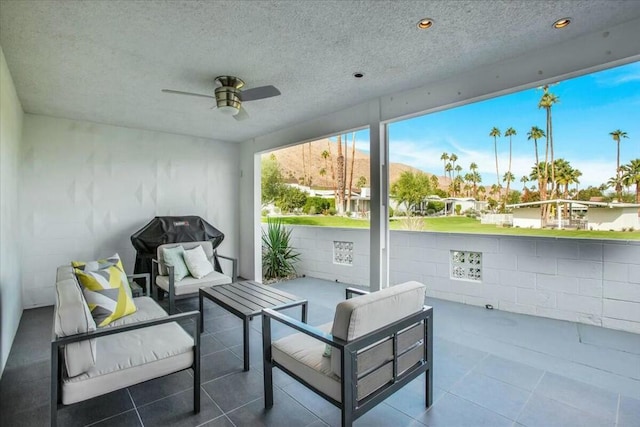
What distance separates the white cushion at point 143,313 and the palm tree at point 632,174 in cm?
506

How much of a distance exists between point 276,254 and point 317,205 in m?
2.55

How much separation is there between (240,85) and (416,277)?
148 inches

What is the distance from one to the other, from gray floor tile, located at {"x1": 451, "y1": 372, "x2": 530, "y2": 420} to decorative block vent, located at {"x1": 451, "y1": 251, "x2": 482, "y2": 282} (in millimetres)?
2126

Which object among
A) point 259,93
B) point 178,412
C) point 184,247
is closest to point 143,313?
point 178,412

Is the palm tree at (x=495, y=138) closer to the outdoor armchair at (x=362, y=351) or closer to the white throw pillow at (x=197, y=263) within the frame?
the outdoor armchair at (x=362, y=351)

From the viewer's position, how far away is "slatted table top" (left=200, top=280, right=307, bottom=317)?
2883mm

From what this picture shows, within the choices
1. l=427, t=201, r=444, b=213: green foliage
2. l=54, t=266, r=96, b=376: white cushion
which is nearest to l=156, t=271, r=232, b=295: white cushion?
l=54, t=266, r=96, b=376: white cushion

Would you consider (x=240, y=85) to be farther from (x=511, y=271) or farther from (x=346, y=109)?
(x=511, y=271)

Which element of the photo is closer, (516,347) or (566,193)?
(516,347)

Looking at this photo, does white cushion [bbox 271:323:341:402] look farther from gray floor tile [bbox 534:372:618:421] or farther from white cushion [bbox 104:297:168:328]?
gray floor tile [bbox 534:372:618:421]

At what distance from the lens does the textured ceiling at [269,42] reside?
6.48 ft

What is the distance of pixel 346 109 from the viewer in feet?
13.0

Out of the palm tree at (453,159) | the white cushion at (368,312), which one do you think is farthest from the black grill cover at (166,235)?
the palm tree at (453,159)

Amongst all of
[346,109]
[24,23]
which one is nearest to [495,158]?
[346,109]
